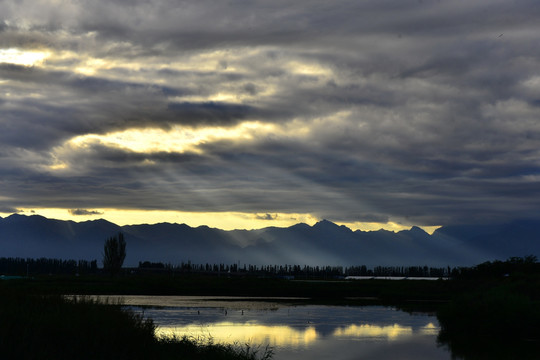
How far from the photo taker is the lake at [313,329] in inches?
1682

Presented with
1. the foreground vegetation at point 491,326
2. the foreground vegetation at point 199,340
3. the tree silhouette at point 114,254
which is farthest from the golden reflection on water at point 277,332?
the tree silhouette at point 114,254

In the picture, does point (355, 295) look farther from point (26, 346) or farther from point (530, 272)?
point (26, 346)

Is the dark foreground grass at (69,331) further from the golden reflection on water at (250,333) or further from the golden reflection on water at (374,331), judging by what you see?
the golden reflection on water at (374,331)

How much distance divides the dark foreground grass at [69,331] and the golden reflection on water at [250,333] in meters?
15.0

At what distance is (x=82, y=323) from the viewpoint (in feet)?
84.1

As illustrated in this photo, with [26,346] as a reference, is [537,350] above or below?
below

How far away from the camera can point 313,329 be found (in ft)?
175

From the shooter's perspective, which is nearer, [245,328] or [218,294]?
[245,328]

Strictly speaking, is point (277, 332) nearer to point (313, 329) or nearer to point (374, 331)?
point (313, 329)

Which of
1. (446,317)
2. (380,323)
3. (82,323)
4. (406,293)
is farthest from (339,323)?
(406,293)

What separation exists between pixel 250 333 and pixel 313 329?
6.88 meters

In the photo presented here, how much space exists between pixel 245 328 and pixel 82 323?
27.7 metres

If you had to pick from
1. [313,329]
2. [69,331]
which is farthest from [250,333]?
[69,331]

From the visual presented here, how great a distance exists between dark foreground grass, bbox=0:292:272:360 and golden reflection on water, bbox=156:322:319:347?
15.0 metres
